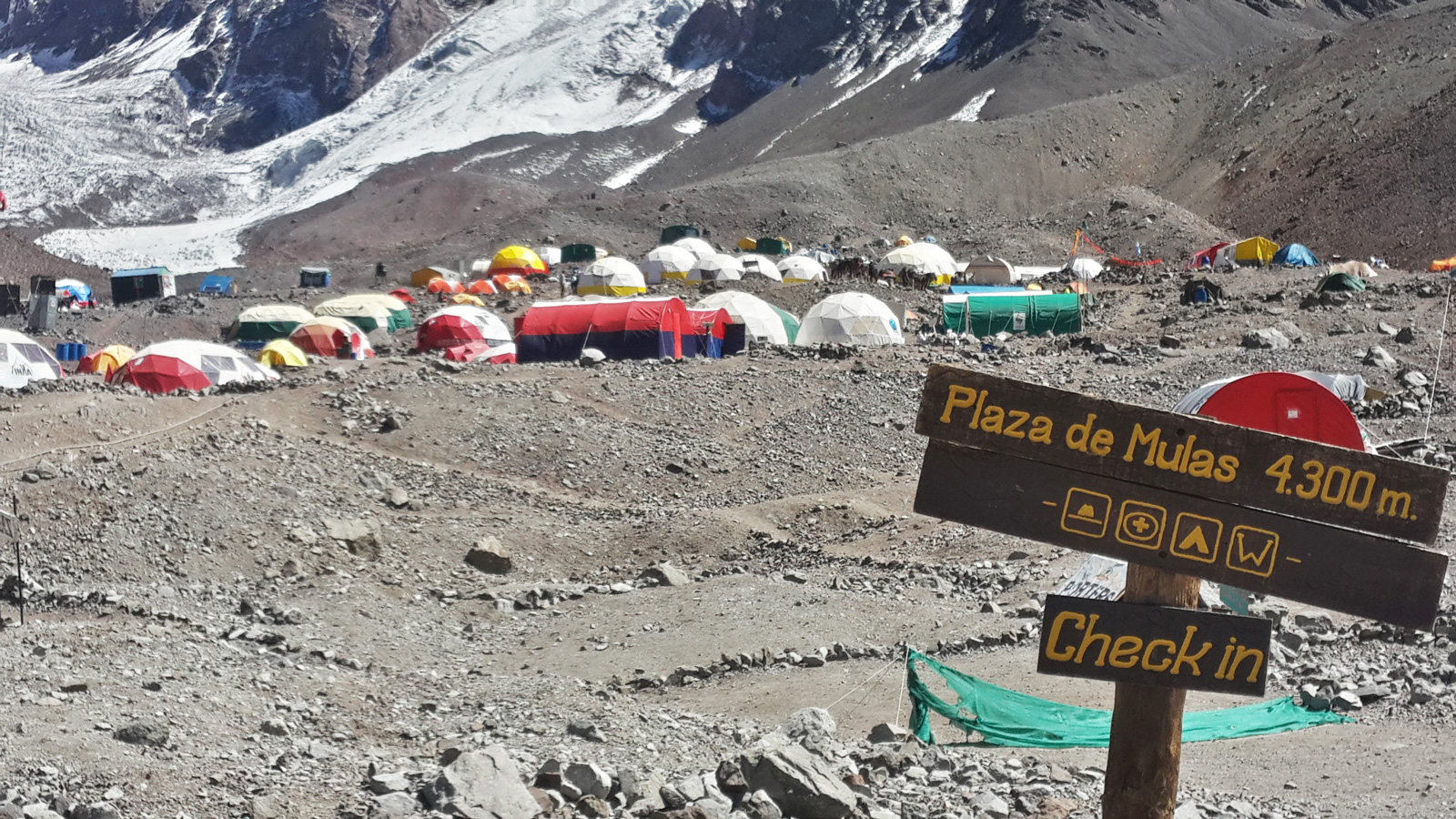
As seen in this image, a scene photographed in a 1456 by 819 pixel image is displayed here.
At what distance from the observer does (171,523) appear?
639 inches

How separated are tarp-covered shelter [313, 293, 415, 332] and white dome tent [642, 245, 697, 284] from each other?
40.1 feet

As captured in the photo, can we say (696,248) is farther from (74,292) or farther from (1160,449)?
(1160,449)

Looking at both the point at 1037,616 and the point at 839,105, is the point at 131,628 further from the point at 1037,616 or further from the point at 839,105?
the point at 839,105

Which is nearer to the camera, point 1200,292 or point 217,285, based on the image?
point 1200,292

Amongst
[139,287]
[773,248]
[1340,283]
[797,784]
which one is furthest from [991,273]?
[797,784]

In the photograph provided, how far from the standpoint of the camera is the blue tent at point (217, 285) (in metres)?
64.6

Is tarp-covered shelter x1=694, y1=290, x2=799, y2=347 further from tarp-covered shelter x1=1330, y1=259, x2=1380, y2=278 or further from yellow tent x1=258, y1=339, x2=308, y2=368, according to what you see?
tarp-covered shelter x1=1330, y1=259, x2=1380, y2=278

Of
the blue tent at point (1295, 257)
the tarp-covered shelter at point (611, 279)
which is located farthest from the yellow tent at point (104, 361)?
the blue tent at point (1295, 257)

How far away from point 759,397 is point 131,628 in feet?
48.6

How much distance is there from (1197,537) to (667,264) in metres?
52.9

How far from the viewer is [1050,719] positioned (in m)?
9.41

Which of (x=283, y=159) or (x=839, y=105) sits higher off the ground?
(x=839, y=105)

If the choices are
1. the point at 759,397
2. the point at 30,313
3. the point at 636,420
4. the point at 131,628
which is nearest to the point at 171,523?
the point at 131,628

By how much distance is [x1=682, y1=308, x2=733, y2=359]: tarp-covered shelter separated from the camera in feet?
105
